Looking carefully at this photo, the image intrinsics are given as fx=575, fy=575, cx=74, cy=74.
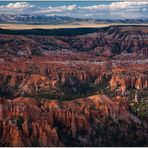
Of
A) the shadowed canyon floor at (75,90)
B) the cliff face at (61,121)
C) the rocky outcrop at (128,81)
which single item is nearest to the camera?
the cliff face at (61,121)

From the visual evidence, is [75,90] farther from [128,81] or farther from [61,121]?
[61,121]

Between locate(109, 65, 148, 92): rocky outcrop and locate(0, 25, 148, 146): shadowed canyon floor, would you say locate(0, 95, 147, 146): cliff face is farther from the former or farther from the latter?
locate(109, 65, 148, 92): rocky outcrop

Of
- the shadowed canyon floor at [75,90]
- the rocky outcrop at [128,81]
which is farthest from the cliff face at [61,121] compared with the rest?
the rocky outcrop at [128,81]

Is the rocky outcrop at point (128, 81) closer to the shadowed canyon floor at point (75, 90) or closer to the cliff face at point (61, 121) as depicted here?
the shadowed canyon floor at point (75, 90)

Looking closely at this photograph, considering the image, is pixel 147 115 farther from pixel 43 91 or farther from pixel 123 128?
pixel 43 91

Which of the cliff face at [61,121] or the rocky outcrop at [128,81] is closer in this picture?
the cliff face at [61,121]

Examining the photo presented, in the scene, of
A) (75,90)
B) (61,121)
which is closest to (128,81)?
(75,90)

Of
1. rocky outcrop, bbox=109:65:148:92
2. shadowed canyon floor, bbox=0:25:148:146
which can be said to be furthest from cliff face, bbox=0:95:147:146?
rocky outcrop, bbox=109:65:148:92

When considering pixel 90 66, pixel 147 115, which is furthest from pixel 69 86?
pixel 147 115
